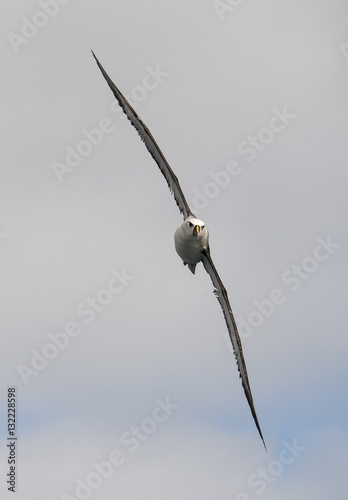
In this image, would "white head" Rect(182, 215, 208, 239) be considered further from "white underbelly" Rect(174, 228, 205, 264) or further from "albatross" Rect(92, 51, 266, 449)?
"white underbelly" Rect(174, 228, 205, 264)

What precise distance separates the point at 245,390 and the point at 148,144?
1229cm

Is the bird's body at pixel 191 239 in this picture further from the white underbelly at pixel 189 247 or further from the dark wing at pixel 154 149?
the dark wing at pixel 154 149

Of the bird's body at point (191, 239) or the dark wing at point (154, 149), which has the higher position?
the dark wing at point (154, 149)

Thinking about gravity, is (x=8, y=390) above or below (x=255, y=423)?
above

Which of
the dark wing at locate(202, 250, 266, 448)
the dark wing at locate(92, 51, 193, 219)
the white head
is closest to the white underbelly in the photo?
the white head

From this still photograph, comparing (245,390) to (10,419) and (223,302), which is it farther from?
(10,419)

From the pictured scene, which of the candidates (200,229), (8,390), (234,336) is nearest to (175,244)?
(200,229)

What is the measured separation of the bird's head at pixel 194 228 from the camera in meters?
49.1

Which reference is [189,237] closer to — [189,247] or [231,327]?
[189,247]

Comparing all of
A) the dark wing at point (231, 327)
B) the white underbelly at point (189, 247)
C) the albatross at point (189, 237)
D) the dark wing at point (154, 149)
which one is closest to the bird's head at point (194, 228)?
the albatross at point (189, 237)

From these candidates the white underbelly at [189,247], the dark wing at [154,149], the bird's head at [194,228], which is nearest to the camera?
the bird's head at [194,228]

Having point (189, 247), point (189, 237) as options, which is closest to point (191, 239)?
point (189, 237)

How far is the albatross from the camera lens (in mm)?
49500

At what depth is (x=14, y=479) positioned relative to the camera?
186 ft
